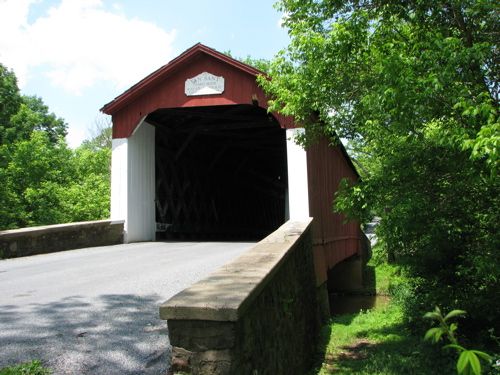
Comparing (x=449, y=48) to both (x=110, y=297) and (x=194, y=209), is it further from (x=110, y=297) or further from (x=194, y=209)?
(x=194, y=209)

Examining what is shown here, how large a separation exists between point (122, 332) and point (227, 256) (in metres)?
4.12

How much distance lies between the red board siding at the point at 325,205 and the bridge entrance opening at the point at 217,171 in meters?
1.75

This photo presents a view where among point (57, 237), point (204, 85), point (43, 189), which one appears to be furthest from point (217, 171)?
point (57, 237)

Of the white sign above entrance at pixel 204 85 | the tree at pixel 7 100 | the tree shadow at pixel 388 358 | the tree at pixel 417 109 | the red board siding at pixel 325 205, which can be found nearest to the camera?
the tree at pixel 417 109

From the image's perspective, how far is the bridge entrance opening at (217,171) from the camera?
12109 millimetres

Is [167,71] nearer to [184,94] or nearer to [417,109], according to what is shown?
[184,94]

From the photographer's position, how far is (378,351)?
695cm

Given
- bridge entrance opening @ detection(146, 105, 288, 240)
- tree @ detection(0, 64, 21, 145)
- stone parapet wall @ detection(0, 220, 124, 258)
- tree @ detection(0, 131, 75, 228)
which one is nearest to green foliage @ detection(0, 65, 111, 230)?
tree @ detection(0, 131, 75, 228)

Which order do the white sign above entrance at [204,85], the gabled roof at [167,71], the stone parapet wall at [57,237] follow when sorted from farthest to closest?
the white sign above entrance at [204,85] < the gabled roof at [167,71] < the stone parapet wall at [57,237]

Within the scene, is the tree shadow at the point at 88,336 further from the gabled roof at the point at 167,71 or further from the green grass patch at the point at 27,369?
the gabled roof at the point at 167,71

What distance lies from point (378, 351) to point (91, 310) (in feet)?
15.3

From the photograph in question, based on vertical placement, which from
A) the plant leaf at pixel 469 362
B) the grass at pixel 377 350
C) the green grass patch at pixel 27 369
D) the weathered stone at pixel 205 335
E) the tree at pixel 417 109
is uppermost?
the tree at pixel 417 109

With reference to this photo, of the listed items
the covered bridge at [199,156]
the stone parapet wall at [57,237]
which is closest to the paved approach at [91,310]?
the stone parapet wall at [57,237]

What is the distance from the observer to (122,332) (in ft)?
11.0
